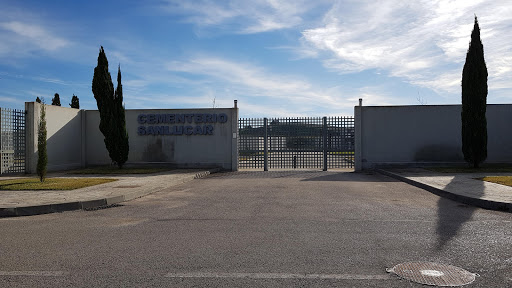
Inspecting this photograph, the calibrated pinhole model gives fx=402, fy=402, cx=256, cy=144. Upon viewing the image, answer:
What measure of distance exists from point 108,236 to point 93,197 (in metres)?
4.16

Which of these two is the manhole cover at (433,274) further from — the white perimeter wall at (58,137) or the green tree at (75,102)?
the green tree at (75,102)

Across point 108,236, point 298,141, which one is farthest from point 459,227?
point 298,141

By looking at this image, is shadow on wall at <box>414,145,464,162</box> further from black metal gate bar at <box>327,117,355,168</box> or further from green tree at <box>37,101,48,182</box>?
green tree at <box>37,101,48,182</box>

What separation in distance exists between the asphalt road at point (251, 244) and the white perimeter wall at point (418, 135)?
11.4 m

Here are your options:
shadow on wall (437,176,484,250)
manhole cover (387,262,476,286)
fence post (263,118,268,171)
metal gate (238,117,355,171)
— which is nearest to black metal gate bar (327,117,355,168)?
metal gate (238,117,355,171)

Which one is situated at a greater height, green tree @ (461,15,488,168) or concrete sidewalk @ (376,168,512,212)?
green tree @ (461,15,488,168)

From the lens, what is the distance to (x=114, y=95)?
2030cm

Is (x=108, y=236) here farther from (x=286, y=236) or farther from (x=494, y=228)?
(x=494, y=228)

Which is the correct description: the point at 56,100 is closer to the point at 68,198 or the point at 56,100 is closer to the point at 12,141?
the point at 12,141

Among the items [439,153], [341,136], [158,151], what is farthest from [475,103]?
[158,151]

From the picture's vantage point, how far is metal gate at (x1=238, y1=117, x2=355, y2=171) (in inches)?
853

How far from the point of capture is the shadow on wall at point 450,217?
247 inches

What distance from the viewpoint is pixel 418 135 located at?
20.9m

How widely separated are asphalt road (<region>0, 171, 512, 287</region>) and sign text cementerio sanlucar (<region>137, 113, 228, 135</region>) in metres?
11.9
